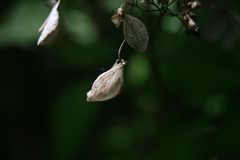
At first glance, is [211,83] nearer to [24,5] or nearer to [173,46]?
[173,46]

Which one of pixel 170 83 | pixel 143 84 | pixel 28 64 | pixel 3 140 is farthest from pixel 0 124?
pixel 170 83

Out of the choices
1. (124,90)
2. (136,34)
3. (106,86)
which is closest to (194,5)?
(136,34)

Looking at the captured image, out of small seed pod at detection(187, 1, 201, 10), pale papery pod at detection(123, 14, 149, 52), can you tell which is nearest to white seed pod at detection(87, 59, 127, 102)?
pale papery pod at detection(123, 14, 149, 52)

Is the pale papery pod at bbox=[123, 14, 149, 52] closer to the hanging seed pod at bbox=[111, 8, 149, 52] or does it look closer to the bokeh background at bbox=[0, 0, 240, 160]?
the hanging seed pod at bbox=[111, 8, 149, 52]

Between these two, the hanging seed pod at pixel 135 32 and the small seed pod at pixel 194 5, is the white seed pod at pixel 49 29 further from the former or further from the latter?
the small seed pod at pixel 194 5

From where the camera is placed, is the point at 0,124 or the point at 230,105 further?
the point at 0,124

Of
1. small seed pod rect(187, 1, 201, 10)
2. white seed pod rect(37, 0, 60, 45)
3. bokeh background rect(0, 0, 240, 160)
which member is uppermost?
small seed pod rect(187, 1, 201, 10)
